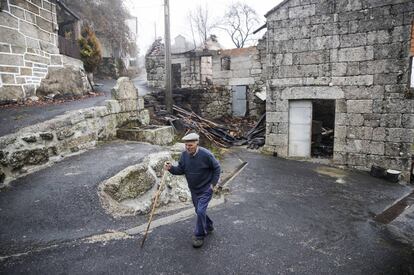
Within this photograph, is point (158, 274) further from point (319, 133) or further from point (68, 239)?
point (319, 133)

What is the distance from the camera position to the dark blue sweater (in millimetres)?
4223

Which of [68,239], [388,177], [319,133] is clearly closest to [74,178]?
[68,239]

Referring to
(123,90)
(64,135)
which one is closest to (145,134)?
(123,90)

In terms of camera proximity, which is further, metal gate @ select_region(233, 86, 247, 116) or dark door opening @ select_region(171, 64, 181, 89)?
dark door opening @ select_region(171, 64, 181, 89)

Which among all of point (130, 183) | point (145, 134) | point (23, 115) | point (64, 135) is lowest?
point (130, 183)

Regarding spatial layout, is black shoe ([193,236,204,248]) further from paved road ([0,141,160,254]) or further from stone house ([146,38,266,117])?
stone house ([146,38,266,117])

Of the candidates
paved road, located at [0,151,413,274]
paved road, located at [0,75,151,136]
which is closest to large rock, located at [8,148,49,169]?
paved road, located at [0,151,413,274]

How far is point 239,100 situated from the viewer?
16328 mm

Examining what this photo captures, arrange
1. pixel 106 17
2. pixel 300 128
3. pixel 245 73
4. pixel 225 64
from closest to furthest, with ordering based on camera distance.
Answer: pixel 300 128, pixel 245 73, pixel 225 64, pixel 106 17

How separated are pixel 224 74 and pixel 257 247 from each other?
13517 mm

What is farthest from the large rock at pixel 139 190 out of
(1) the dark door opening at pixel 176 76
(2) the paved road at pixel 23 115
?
(1) the dark door opening at pixel 176 76

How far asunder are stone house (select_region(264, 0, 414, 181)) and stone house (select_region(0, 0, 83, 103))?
316 inches

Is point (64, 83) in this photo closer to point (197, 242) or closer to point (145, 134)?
point (145, 134)

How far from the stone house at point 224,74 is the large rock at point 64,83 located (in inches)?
259
